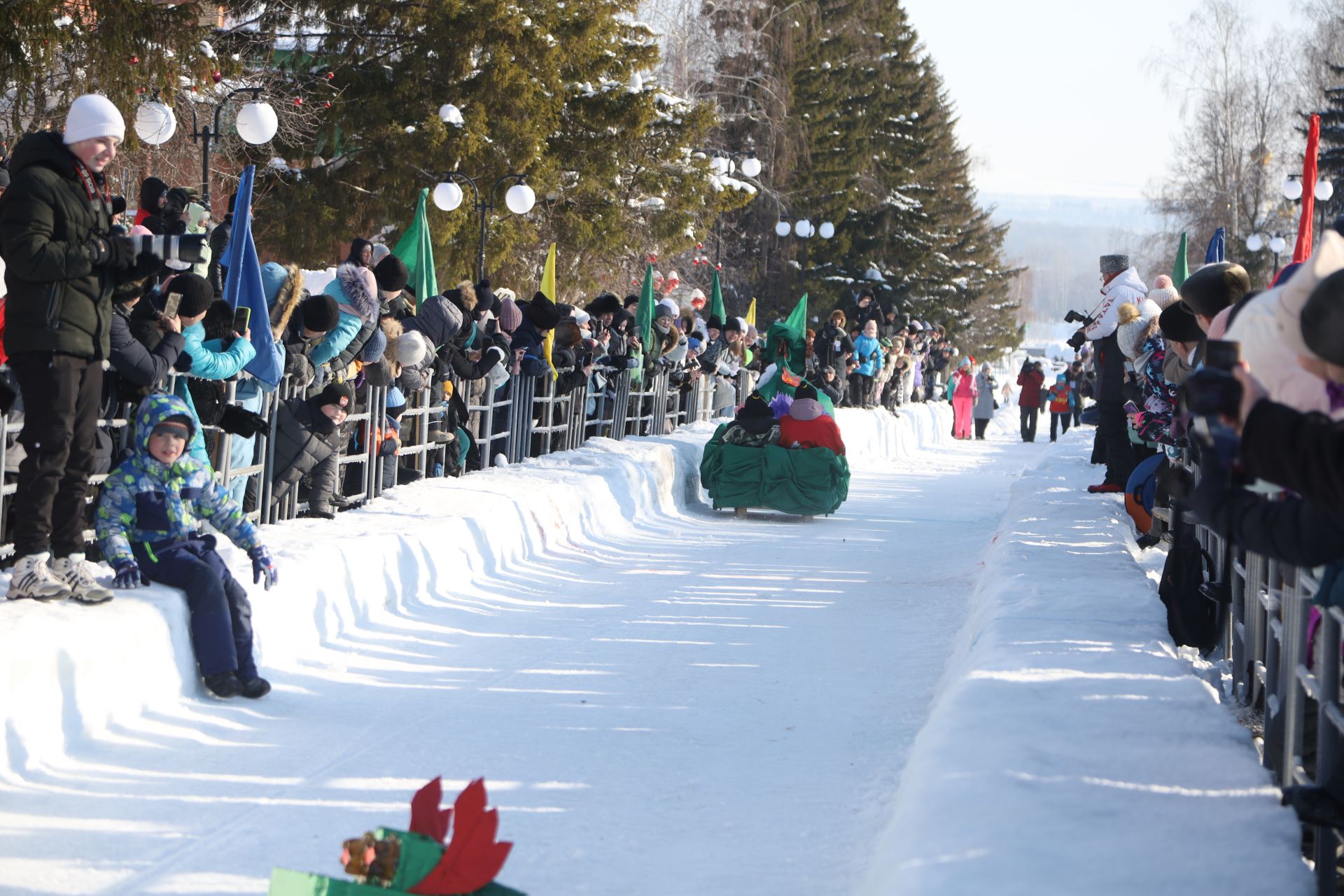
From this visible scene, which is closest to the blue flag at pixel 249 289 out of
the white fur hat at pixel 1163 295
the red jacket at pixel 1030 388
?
the white fur hat at pixel 1163 295

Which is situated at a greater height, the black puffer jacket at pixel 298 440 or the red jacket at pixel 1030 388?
the red jacket at pixel 1030 388

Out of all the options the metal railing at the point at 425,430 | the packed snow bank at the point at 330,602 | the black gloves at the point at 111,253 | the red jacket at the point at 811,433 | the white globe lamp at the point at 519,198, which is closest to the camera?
the packed snow bank at the point at 330,602

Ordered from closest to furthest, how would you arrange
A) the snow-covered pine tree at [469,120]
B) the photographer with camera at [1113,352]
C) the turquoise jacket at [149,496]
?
1. the turquoise jacket at [149,496]
2. the photographer with camera at [1113,352]
3. the snow-covered pine tree at [469,120]

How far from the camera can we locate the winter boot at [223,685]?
19.8 feet

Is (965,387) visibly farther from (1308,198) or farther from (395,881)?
(395,881)

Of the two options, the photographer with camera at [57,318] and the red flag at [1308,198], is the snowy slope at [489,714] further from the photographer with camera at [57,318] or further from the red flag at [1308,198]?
the red flag at [1308,198]

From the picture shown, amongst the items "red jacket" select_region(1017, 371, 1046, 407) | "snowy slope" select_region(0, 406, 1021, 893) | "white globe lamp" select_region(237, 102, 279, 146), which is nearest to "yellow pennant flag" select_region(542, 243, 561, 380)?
"snowy slope" select_region(0, 406, 1021, 893)

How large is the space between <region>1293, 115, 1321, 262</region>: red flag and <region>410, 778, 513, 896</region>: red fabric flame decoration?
5138 mm

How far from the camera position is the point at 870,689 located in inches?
272

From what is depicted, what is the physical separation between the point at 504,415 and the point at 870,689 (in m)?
7.08

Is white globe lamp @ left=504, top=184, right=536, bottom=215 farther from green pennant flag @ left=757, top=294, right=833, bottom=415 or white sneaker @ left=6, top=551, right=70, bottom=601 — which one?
white sneaker @ left=6, top=551, right=70, bottom=601

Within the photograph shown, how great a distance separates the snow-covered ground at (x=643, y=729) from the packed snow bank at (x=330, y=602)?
0.02 metres

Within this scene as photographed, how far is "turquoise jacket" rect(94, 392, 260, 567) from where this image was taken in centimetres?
602

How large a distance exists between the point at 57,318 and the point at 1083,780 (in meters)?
4.05
